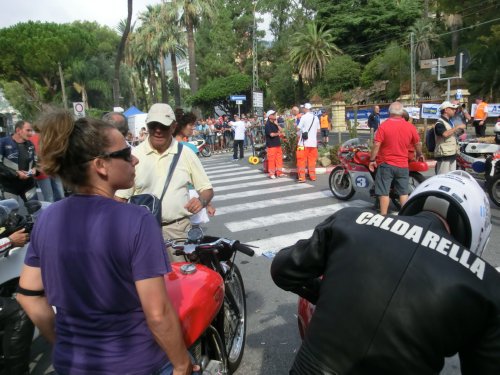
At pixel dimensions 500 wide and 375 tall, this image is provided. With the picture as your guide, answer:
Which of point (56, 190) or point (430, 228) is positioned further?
point (56, 190)

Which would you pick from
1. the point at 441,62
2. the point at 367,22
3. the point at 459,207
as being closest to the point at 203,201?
the point at 459,207

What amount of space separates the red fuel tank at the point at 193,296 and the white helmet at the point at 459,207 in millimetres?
1014

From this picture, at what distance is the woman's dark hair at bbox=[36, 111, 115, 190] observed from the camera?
1397mm

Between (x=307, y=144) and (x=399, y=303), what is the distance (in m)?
8.97

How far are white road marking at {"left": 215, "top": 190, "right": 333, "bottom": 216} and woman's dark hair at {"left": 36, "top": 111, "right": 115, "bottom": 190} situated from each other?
6095mm

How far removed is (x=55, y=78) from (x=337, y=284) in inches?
1939

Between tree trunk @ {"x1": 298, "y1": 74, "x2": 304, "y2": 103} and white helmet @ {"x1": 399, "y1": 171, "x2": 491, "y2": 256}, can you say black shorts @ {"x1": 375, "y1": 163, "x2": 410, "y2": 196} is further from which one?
tree trunk @ {"x1": 298, "y1": 74, "x2": 304, "y2": 103}

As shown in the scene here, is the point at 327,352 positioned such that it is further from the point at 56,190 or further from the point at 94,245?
the point at 56,190

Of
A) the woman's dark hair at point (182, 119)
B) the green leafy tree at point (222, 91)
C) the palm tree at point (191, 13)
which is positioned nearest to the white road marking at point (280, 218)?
the woman's dark hair at point (182, 119)

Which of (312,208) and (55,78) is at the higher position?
(55,78)

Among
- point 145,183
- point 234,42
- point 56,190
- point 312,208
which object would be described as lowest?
point 312,208

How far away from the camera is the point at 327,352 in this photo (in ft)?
4.16

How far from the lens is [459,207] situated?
4.90 ft

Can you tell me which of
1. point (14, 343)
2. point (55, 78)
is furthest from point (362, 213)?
point (55, 78)
